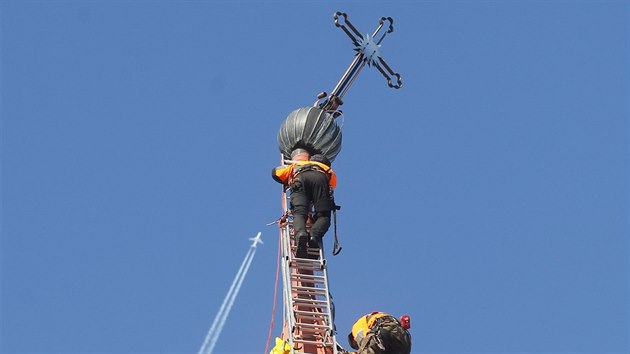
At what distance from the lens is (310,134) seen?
48.4 metres

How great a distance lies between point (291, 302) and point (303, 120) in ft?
21.7

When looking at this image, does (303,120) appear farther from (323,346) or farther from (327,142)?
(323,346)

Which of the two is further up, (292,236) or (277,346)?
(292,236)

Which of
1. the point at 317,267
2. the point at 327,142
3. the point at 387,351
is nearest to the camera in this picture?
the point at 387,351

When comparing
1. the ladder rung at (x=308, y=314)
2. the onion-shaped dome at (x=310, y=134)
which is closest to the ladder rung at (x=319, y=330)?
the ladder rung at (x=308, y=314)

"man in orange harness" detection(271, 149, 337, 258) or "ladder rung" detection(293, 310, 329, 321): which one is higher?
"man in orange harness" detection(271, 149, 337, 258)

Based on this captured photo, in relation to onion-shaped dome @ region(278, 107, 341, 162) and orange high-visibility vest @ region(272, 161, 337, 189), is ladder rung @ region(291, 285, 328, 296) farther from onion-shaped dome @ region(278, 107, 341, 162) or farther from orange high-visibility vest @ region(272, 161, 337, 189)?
onion-shaped dome @ region(278, 107, 341, 162)

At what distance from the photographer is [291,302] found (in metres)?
43.6

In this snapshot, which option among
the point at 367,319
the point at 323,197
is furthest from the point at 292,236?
the point at 367,319

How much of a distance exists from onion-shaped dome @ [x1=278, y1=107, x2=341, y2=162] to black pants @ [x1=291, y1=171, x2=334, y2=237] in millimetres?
1901

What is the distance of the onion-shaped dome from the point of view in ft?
159

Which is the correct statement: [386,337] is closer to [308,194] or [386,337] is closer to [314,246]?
[314,246]

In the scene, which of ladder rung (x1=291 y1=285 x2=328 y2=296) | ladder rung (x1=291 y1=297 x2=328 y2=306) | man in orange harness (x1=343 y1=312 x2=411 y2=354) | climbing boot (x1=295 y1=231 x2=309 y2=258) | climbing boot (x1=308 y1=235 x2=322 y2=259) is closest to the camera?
man in orange harness (x1=343 y1=312 x2=411 y2=354)

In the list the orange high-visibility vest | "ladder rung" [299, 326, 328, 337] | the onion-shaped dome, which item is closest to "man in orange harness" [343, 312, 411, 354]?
"ladder rung" [299, 326, 328, 337]
